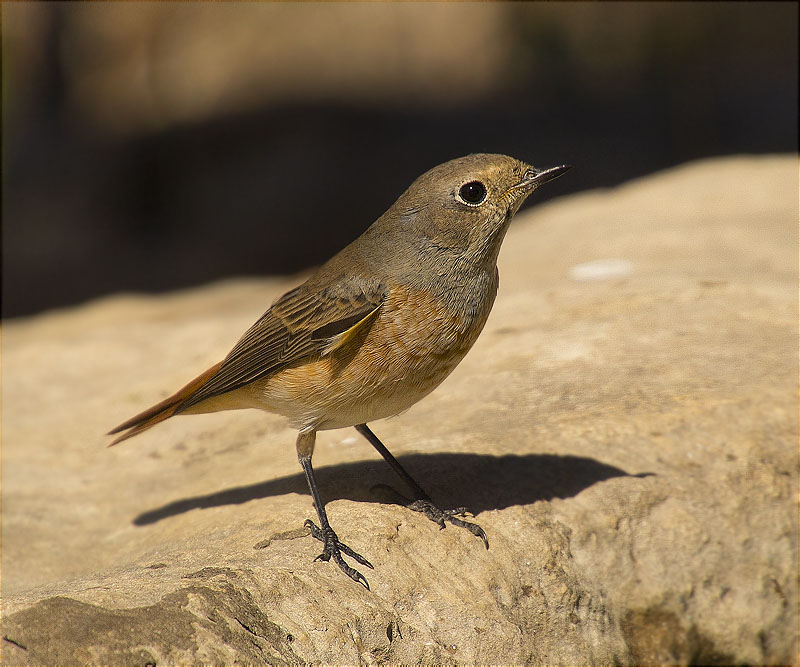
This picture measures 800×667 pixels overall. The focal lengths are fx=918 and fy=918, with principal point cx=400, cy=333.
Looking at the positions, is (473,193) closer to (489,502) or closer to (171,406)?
(489,502)

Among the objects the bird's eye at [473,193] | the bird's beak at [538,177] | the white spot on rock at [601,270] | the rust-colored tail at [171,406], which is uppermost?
the bird's beak at [538,177]

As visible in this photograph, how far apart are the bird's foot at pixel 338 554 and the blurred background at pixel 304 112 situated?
9.17 meters

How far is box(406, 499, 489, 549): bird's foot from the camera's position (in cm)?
406

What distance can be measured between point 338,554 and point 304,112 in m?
14.9

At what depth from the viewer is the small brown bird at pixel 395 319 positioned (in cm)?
406

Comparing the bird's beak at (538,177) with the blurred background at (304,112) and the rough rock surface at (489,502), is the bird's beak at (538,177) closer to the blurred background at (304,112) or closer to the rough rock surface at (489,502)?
the rough rock surface at (489,502)

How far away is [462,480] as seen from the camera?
4.56 meters

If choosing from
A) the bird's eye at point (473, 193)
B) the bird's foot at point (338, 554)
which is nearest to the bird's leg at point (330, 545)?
the bird's foot at point (338, 554)

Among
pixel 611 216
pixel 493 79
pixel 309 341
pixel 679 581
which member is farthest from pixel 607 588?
pixel 493 79

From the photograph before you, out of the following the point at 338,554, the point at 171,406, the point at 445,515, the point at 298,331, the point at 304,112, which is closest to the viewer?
the point at 338,554

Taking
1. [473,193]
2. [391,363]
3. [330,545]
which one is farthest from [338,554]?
[473,193]

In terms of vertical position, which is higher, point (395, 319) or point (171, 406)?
point (395, 319)

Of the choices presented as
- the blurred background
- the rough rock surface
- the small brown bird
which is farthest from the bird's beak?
the blurred background

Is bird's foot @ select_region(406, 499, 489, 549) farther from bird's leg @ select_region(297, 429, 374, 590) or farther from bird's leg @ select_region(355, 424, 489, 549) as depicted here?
bird's leg @ select_region(297, 429, 374, 590)
